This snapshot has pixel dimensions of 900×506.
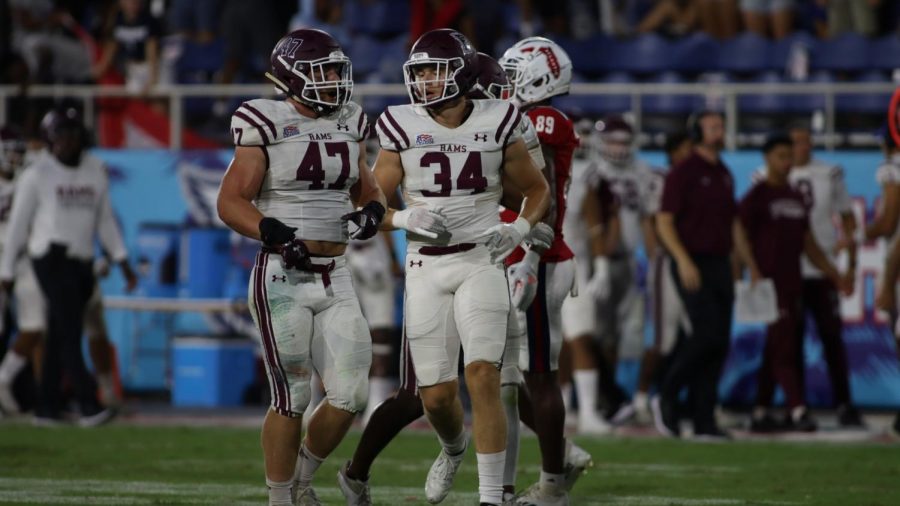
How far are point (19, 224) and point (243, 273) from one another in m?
2.35

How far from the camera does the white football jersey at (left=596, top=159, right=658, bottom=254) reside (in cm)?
1188

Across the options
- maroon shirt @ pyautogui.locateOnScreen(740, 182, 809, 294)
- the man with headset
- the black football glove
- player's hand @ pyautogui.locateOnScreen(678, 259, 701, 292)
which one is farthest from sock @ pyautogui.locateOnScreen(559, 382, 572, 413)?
the black football glove

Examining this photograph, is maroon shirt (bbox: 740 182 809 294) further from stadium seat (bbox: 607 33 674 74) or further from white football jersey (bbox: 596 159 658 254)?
stadium seat (bbox: 607 33 674 74)

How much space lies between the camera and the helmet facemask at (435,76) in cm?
657

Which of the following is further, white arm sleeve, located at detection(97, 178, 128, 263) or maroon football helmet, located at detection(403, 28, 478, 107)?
white arm sleeve, located at detection(97, 178, 128, 263)

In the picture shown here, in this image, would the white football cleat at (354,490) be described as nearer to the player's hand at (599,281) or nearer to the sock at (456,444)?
the sock at (456,444)

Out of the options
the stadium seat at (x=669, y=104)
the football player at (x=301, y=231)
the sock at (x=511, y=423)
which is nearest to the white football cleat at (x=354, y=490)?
the football player at (x=301, y=231)

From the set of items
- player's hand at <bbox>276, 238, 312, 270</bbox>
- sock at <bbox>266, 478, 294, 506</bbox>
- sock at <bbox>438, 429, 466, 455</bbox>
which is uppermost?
player's hand at <bbox>276, 238, 312, 270</bbox>

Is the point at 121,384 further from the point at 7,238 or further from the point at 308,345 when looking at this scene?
the point at 308,345

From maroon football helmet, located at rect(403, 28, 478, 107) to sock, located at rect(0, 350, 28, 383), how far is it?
6440mm

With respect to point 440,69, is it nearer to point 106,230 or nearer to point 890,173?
point 890,173

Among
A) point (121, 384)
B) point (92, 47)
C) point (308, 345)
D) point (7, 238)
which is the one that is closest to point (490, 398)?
point (308, 345)

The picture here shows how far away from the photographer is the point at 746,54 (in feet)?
47.4

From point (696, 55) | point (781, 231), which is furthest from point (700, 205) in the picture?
point (696, 55)
